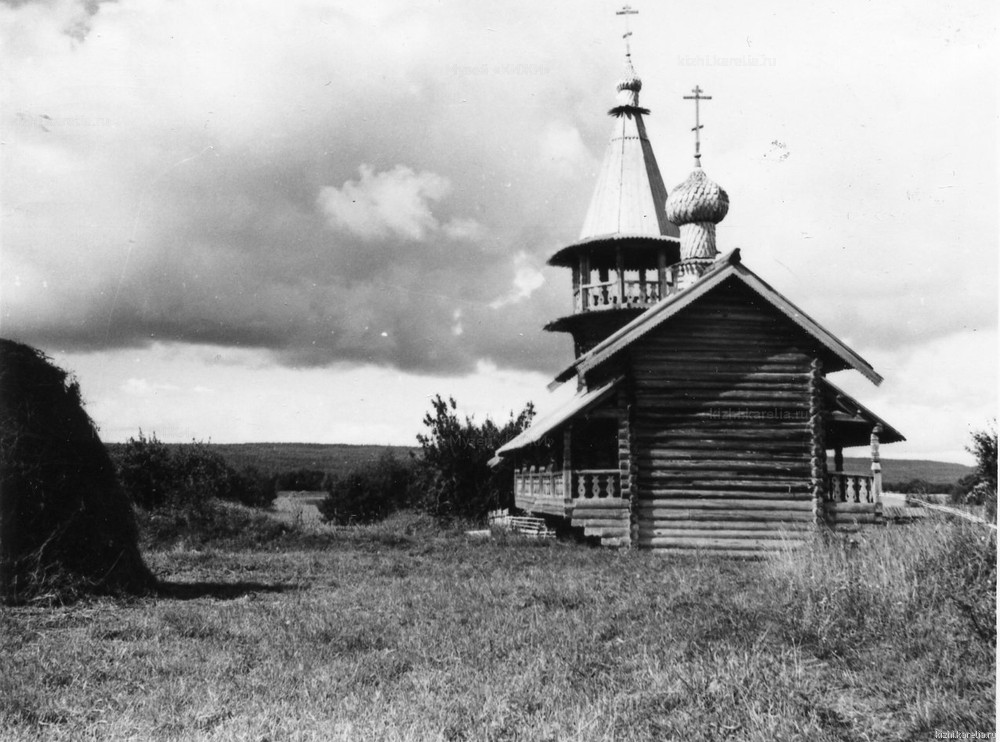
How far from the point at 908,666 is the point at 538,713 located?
118 inches

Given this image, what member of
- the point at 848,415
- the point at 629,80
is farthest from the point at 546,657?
the point at 629,80

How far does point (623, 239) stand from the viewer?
27.9 metres

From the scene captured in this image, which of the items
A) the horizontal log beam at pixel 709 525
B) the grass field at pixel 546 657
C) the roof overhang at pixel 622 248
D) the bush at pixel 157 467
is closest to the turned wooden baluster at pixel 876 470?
the horizontal log beam at pixel 709 525

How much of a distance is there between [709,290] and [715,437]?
3.04 metres

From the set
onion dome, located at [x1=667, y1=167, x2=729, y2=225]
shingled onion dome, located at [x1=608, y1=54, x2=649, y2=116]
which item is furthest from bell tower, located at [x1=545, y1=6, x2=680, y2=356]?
onion dome, located at [x1=667, y1=167, x2=729, y2=225]

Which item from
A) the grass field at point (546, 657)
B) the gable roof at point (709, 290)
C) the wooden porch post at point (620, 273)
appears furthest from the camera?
the wooden porch post at point (620, 273)

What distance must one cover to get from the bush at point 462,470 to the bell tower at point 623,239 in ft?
15.5

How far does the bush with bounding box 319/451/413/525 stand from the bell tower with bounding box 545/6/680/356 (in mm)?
14474

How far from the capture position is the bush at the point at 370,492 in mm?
39531

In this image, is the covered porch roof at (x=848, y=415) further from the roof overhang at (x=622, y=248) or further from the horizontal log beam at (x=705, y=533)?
the roof overhang at (x=622, y=248)

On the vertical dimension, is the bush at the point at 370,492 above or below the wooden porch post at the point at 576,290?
below

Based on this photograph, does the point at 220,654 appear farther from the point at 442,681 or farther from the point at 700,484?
the point at 700,484

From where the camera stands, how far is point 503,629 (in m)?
8.77

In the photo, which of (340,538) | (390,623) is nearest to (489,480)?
(340,538)
